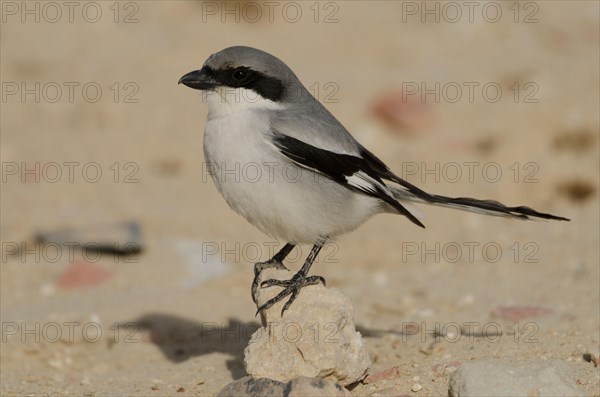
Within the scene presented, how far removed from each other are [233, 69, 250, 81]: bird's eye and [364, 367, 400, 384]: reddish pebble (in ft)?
6.13

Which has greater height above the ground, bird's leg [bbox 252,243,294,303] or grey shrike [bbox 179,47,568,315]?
grey shrike [bbox 179,47,568,315]

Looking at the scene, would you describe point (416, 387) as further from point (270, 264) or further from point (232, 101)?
point (232, 101)

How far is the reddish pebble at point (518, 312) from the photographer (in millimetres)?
6207

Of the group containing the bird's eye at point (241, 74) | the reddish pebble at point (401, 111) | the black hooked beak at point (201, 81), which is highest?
the bird's eye at point (241, 74)

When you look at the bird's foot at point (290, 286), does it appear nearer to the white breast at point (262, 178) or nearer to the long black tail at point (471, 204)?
the white breast at point (262, 178)

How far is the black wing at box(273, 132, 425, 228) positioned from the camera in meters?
5.33

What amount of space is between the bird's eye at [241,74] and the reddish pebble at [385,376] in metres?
1.87

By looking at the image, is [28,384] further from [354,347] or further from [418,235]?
[418,235]

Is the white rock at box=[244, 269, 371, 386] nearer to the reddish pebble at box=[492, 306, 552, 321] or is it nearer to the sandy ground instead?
the sandy ground

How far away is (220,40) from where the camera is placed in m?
12.3

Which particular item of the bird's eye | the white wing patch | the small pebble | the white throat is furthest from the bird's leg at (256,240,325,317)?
the bird's eye

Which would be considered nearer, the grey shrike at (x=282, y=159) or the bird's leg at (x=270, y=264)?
the grey shrike at (x=282, y=159)

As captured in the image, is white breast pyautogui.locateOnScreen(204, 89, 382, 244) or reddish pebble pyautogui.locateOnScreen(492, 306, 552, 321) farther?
reddish pebble pyautogui.locateOnScreen(492, 306, 552, 321)

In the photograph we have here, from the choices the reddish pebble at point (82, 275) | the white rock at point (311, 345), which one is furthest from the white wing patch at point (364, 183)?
the reddish pebble at point (82, 275)
